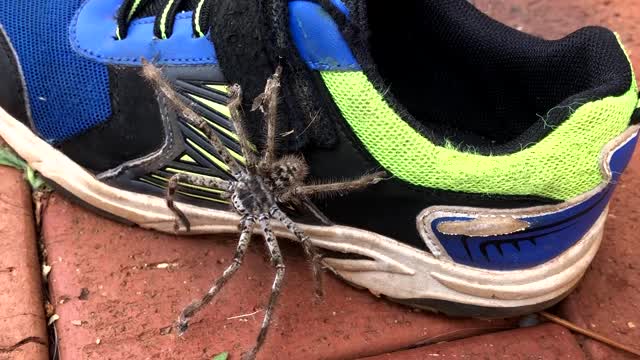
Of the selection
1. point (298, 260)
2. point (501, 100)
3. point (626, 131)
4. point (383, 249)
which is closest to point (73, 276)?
point (298, 260)

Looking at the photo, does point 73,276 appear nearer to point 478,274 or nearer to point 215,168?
point 215,168

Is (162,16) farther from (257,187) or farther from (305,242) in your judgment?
(305,242)

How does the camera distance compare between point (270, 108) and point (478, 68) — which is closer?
point (270, 108)

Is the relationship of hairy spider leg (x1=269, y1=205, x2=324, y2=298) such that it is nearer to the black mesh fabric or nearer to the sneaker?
the sneaker

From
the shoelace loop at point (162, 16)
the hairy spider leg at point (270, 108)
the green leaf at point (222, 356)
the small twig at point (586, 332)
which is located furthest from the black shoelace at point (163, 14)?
the small twig at point (586, 332)

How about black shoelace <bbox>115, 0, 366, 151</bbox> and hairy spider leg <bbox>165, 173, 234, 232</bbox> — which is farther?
hairy spider leg <bbox>165, 173, 234, 232</bbox>

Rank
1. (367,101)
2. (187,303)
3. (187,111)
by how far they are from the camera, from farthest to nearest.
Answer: (187,303) → (187,111) → (367,101)


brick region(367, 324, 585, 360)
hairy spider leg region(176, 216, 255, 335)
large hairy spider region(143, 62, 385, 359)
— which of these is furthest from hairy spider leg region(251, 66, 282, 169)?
brick region(367, 324, 585, 360)

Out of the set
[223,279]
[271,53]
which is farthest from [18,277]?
[271,53]
